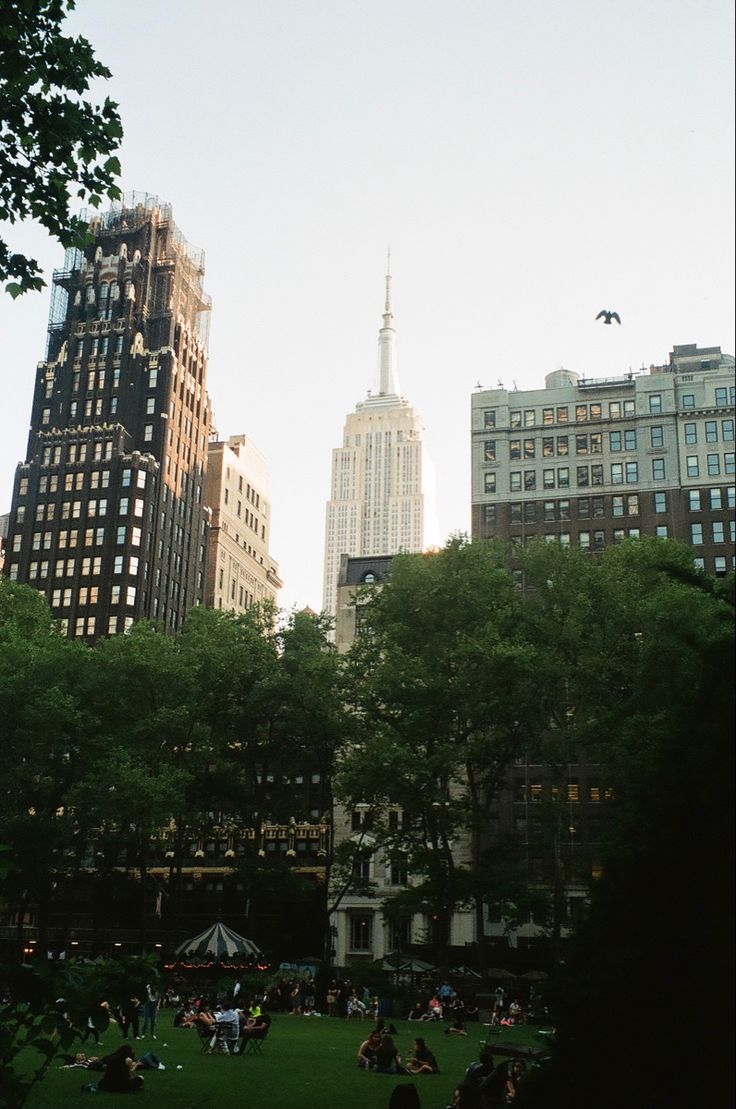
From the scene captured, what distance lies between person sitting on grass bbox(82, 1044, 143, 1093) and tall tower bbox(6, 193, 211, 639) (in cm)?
10113

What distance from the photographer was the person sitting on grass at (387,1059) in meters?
26.8

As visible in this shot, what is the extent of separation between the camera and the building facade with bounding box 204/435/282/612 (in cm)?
15500

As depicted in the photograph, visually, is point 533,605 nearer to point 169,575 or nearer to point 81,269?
point 169,575

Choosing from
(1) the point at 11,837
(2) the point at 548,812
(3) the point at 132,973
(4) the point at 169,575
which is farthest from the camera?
(4) the point at 169,575

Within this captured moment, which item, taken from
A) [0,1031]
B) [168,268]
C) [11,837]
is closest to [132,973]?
[0,1031]

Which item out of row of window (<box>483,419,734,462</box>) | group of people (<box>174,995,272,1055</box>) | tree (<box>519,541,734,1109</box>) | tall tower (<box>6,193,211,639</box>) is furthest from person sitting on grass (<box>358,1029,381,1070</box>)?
tall tower (<box>6,193,211,639</box>)

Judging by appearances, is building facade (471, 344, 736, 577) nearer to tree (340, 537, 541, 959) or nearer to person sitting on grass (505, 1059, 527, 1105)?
tree (340, 537, 541, 959)

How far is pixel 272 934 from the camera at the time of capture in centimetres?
7031

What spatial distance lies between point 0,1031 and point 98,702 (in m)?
49.9

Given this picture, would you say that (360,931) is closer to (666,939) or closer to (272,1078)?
(272,1078)

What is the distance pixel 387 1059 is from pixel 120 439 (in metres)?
111

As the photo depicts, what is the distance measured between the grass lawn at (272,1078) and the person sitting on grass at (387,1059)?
9.9 inches

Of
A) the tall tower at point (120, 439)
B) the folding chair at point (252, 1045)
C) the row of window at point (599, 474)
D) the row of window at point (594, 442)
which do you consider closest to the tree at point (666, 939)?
the folding chair at point (252, 1045)

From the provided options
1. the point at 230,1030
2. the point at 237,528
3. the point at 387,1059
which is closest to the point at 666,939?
the point at 387,1059
